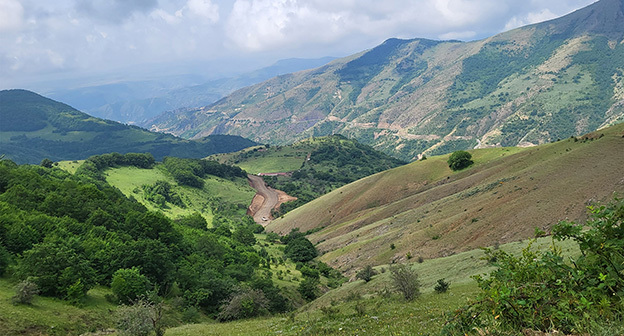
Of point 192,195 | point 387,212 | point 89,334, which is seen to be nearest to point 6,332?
point 89,334

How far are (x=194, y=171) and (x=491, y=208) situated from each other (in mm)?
137346

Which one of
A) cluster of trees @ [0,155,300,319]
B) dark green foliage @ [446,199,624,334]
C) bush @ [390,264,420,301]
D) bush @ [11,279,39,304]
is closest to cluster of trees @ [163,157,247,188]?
cluster of trees @ [0,155,300,319]

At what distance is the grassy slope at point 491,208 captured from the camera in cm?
4156

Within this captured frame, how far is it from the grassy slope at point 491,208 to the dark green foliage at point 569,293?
38.0m

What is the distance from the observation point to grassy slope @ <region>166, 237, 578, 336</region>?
50.9ft

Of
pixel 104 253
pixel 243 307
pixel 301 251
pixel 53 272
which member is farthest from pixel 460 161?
pixel 53 272

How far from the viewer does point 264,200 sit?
157 metres

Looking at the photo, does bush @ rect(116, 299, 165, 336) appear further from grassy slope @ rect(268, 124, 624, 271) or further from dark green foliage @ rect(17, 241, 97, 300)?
grassy slope @ rect(268, 124, 624, 271)

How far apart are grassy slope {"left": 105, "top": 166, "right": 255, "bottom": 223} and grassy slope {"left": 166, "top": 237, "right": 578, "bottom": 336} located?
287ft

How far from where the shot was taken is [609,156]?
48562mm

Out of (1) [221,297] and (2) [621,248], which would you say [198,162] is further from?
(2) [621,248]

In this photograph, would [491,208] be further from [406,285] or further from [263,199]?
[263,199]

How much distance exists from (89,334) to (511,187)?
53797 mm

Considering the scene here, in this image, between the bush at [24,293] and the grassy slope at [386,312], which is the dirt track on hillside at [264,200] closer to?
the grassy slope at [386,312]
